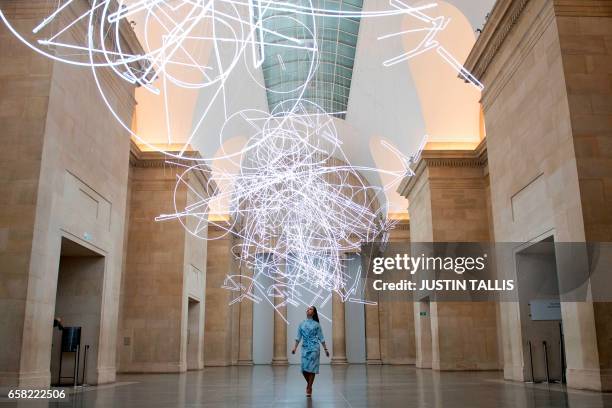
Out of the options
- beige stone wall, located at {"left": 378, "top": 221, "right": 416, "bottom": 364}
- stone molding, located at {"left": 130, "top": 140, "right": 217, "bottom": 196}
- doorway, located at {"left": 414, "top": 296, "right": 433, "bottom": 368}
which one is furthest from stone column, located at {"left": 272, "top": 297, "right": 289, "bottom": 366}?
stone molding, located at {"left": 130, "top": 140, "right": 217, "bottom": 196}

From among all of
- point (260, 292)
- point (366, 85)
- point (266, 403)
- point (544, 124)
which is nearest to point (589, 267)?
point (544, 124)

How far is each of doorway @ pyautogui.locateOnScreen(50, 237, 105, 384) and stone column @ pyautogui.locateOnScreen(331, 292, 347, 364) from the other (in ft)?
81.3

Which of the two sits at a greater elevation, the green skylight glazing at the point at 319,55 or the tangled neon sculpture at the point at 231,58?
the green skylight glazing at the point at 319,55

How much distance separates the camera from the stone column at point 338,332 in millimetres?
36938

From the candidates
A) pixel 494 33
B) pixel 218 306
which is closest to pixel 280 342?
pixel 218 306

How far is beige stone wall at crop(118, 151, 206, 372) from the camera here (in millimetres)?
20781

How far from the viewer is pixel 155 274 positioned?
21.5m

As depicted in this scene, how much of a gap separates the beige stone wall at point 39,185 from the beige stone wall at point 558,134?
9801 mm

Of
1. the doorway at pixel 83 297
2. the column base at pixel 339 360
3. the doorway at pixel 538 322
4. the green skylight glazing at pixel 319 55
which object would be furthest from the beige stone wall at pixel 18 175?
the column base at pixel 339 360

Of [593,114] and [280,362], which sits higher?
[593,114]

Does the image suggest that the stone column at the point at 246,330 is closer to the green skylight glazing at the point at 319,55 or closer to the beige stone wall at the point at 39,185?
the green skylight glazing at the point at 319,55

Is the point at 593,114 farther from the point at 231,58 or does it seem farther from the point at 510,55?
the point at 231,58

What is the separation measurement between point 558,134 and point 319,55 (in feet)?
59.4

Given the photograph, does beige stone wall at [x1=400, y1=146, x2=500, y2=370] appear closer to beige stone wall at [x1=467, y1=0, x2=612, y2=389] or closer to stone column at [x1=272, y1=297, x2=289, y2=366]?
beige stone wall at [x1=467, y1=0, x2=612, y2=389]
